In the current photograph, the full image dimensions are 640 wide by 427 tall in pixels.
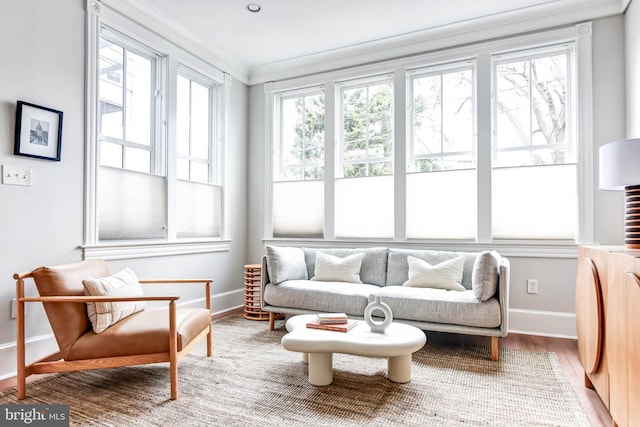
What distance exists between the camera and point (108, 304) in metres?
2.21

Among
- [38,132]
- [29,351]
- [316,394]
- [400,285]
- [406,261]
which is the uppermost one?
[38,132]

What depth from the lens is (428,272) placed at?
3.30 meters

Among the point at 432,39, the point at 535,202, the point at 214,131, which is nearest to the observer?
the point at 535,202

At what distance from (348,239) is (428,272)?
3.63 feet

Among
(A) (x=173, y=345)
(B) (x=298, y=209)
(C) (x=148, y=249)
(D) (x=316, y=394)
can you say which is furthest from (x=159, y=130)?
(D) (x=316, y=394)

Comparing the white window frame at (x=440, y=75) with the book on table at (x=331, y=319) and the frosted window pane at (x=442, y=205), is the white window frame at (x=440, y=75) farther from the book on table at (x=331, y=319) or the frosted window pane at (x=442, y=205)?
the book on table at (x=331, y=319)

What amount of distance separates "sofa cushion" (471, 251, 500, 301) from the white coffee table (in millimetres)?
687

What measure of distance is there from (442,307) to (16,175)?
3049mm

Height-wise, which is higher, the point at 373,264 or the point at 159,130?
the point at 159,130

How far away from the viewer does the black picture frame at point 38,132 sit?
2.46 metres

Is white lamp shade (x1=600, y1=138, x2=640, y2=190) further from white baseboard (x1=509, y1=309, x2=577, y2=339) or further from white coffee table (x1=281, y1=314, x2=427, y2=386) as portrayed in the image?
white baseboard (x1=509, y1=309, x2=577, y2=339)

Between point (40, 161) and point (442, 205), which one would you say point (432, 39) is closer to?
point (442, 205)

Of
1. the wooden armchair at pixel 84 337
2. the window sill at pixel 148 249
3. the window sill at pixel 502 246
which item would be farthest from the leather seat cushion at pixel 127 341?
the window sill at pixel 502 246

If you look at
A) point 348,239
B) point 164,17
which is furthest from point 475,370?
point 164,17
